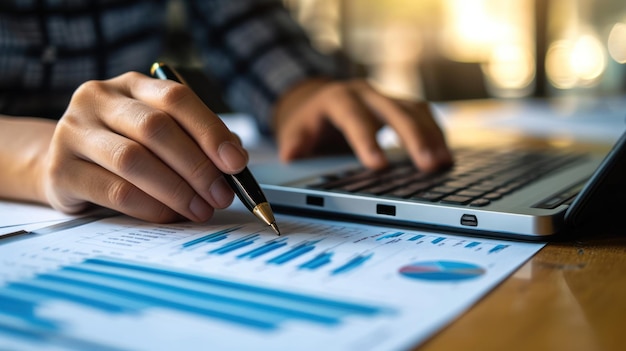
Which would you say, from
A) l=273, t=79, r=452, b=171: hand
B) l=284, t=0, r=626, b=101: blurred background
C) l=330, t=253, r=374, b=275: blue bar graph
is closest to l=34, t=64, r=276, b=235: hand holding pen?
l=330, t=253, r=374, b=275: blue bar graph

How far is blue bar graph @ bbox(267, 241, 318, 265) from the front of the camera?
34 cm

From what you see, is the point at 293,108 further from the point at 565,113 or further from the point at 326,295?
the point at 565,113

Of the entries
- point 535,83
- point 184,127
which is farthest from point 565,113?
point 184,127

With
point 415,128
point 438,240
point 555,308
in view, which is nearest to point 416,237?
point 438,240

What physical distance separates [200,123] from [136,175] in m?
0.05

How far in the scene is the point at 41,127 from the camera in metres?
0.53

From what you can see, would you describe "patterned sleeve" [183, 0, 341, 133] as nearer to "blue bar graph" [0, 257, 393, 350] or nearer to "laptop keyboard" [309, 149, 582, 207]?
"laptop keyboard" [309, 149, 582, 207]

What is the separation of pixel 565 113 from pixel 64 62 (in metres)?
0.97

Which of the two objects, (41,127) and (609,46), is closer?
(41,127)

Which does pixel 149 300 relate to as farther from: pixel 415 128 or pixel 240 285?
pixel 415 128

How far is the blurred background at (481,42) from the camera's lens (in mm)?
1968

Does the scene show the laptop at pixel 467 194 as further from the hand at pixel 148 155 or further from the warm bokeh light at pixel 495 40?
the warm bokeh light at pixel 495 40

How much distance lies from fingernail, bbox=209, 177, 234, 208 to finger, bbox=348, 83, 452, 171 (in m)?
0.21

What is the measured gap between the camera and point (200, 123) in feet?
1.38
